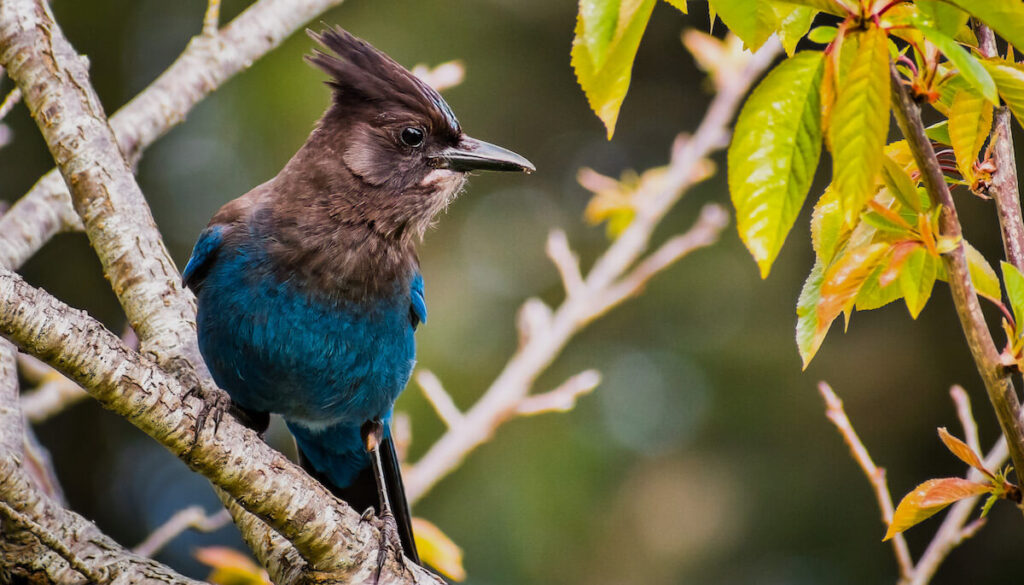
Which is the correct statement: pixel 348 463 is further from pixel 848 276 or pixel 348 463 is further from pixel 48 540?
pixel 848 276

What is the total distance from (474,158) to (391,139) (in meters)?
0.25

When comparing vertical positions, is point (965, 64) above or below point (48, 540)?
above

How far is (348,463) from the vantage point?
3885mm

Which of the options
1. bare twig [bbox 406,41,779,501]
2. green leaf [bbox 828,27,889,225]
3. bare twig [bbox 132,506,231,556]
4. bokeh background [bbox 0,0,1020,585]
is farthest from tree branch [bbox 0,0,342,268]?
bokeh background [bbox 0,0,1020,585]

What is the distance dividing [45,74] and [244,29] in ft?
2.90

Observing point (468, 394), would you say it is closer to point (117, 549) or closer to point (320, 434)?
point (320, 434)

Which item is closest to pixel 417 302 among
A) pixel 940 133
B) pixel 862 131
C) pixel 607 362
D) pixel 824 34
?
pixel 940 133

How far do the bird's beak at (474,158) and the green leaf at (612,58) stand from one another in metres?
1.85

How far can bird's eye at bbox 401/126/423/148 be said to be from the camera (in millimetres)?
3603

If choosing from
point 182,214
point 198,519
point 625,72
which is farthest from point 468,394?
point 625,72

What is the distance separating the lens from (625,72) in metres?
1.67

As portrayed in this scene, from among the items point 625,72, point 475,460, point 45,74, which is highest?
point 45,74

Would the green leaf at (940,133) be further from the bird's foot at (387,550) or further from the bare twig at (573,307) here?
the bare twig at (573,307)

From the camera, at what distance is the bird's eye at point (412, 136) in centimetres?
360
